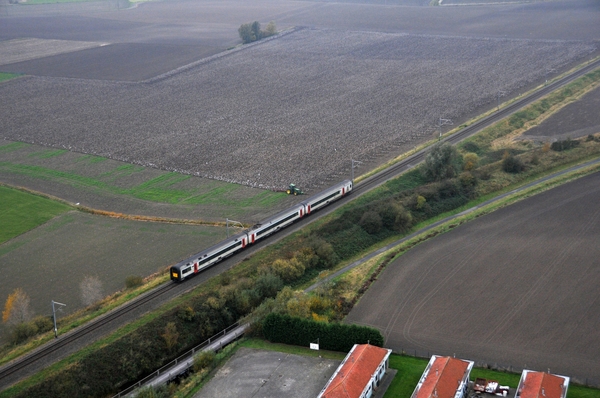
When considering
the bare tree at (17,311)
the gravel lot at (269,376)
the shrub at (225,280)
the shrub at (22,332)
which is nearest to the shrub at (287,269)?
the shrub at (225,280)

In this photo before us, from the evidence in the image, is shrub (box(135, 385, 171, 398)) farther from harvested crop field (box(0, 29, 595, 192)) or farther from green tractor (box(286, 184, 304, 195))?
harvested crop field (box(0, 29, 595, 192))

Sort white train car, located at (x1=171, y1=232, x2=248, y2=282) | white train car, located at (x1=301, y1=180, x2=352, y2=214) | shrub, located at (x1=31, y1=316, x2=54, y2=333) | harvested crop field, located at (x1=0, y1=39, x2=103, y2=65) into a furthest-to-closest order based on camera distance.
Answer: harvested crop field, located at (x1=0, y1=39, x2=103, y2=65), white train car, located at (x1=301, y1=180, x2=352, y2=214), white train car, located at (x1=171, y1=232, x2=248, y2=282), shrub, located at (x1=31, y1=316, x2=54, y2=333)

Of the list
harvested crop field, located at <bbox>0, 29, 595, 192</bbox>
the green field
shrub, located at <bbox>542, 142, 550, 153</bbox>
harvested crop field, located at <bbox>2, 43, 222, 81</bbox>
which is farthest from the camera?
harvested crop field, located at <bbox>2, 43, 222, 81</bbox>

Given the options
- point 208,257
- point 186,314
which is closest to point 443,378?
point 186,314

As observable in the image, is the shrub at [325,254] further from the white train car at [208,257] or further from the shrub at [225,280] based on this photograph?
the shrub at [225,280]

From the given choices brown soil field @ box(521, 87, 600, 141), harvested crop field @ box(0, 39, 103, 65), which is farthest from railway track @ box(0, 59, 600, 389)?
harvested crop field @ box(0, 39, 103, 65)

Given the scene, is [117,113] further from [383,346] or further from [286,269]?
[383,346]

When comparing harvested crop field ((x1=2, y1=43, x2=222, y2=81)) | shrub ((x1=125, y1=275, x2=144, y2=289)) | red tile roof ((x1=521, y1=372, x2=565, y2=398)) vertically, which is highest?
harvested crop field ((x1=2, y1=43, x2=222, y2=81))

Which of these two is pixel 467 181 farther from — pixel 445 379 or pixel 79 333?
pixel 79 333
